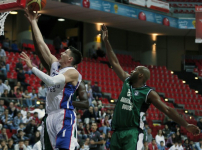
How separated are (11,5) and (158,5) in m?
20.3

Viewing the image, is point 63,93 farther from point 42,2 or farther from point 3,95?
point 3,95

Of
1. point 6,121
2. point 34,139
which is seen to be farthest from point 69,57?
point 6,121

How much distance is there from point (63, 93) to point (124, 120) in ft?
3.16

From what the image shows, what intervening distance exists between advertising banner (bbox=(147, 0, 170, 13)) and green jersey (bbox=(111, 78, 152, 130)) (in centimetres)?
1971

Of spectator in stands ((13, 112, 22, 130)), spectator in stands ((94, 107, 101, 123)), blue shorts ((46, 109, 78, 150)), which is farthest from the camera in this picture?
spectator in stands ((94, 107, 101, 123))

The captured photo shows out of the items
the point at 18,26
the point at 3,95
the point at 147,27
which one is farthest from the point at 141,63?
the point at 3,95

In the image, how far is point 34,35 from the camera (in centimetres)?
615

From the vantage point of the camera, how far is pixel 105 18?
24969 millimetres

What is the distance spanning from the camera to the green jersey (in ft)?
19.6

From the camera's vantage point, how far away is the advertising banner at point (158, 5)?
25.3 m

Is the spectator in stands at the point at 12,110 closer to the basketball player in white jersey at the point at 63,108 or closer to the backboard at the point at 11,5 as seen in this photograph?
the backboard at the point at 11,5

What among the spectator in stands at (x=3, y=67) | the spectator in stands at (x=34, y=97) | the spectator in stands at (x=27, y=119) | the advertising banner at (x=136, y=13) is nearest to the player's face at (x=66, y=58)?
the spectator in stands at (x=27, y=119)

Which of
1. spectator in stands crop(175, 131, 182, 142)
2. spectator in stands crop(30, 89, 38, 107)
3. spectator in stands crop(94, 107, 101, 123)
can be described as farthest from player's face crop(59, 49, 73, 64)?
spectator in stands crop(175, 131, 182, 142)

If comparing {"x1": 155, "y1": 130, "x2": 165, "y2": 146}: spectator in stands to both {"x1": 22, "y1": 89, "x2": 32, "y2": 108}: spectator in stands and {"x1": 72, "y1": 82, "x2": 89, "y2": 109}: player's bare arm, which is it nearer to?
{"x1": 22, "y1": 89, "x2": 32, "y2": 108}: spectator in stands
